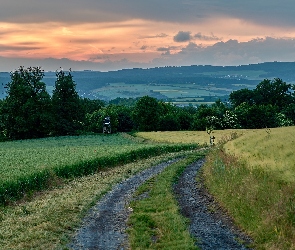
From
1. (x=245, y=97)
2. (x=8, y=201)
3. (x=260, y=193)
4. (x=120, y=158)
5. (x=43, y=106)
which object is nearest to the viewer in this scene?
(x=260, y=193)

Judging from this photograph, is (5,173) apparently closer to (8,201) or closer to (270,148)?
(8,201)

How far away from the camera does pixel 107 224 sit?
18531 millimetres

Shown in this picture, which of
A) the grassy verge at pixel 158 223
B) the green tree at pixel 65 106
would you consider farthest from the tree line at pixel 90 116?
the grassy verge at pixel 158 223

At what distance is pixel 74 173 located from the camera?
119ft

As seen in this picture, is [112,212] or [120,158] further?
[120,158]

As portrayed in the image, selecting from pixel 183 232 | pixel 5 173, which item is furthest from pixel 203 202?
pixel 5 173

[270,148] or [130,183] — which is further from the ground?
[270,148]

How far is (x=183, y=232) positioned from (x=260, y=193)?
11.6 ft

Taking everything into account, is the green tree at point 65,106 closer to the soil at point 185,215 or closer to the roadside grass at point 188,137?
the roadside grass at point 188,137

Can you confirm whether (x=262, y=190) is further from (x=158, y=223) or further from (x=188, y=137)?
(x=188, y=137)

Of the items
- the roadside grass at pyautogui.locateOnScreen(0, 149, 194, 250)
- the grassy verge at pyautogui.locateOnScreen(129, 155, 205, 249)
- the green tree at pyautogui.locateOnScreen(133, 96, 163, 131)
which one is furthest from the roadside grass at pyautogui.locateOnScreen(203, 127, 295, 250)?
the green tree at pyautogui.locateOnScreen(133, 96, 163, 131)

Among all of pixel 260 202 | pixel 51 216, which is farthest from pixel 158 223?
pixel 51 216

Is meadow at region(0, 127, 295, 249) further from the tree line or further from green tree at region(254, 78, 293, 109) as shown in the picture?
green tree at region(254, 78, 293, 109)

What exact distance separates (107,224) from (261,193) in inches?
254
